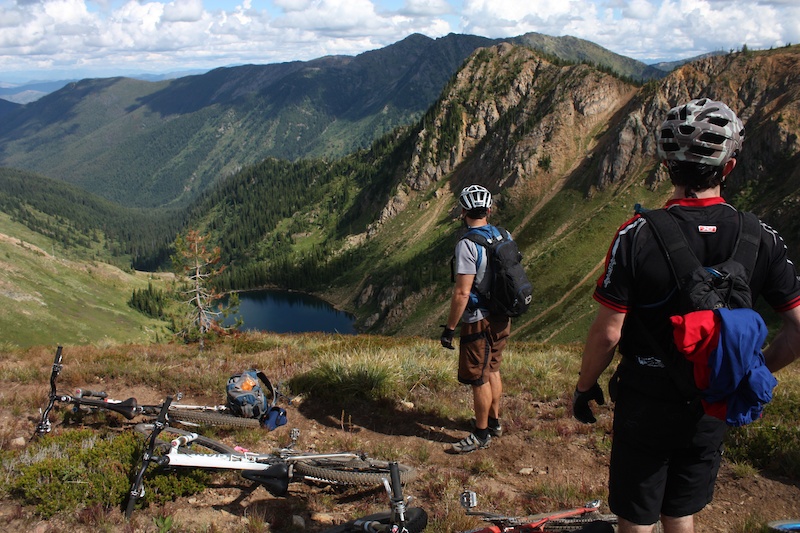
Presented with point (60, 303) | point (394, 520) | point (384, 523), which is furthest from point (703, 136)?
point (60, 303)

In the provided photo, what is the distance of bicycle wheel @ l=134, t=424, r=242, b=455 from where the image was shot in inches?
241

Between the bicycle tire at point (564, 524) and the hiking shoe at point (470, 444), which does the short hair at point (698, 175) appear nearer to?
the bicycle tire at point (564, 524)

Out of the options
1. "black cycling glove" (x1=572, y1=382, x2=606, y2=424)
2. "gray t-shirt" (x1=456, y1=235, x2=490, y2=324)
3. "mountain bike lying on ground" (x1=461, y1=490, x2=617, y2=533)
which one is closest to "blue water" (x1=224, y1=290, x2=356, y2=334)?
"gray t-shirt" (x1=456, y1=235, x2=490, y2=324)

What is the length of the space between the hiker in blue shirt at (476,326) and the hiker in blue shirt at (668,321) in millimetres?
3268

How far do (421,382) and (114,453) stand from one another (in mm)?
5344

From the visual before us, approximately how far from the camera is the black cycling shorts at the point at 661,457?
3334 millimetres

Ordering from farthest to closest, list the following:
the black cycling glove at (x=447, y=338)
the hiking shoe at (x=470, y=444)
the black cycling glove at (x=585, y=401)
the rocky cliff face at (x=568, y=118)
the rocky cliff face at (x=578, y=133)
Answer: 1. the rocky cliff face at (x=568, y=118)
2. the rocky cliff face at (x=578, y=133)
3. the hiking shoe at (x=470, y=444)
4. the black cycling glove at (x=447, y=338)
5. the black cycling glove at (x=585, y=401)

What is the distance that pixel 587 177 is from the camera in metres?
107

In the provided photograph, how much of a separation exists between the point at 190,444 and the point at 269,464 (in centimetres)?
123

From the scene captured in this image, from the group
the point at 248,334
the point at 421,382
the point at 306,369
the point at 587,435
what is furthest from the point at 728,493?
the point at 248,334

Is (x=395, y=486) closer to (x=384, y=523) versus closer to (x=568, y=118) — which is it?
(x=384, y=523)

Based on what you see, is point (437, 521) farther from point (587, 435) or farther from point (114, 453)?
point (114, 453)

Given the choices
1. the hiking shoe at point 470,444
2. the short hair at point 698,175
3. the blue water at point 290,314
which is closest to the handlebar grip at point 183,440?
the hiking shoe at point 470,444

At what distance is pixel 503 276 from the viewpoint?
6.82 metres
